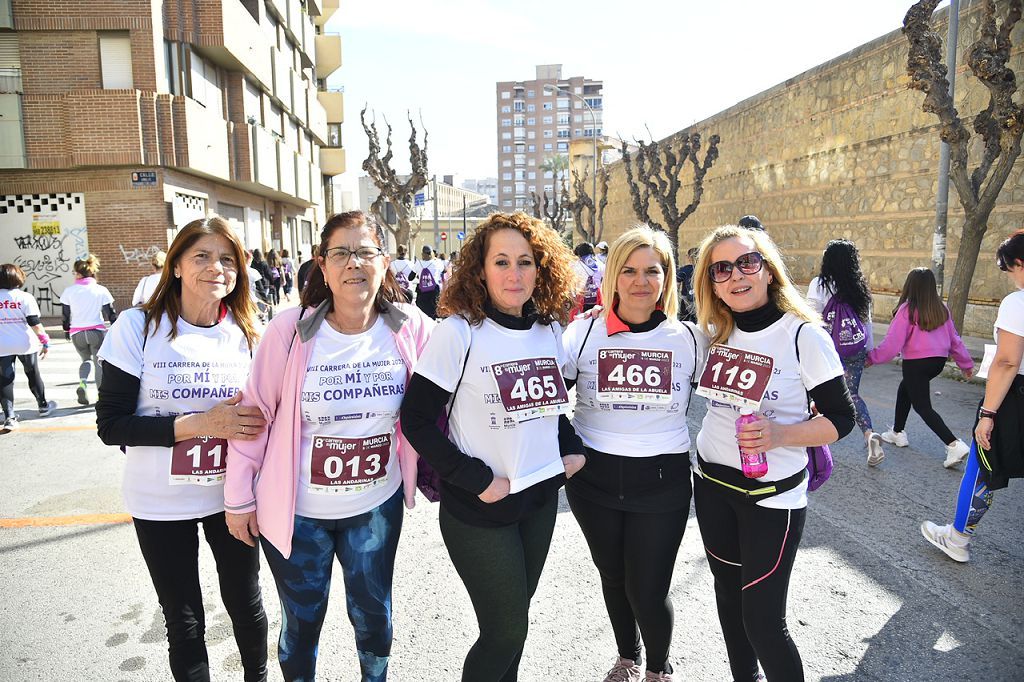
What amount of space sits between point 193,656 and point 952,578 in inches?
151

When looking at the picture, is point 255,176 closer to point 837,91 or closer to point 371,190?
point 837,91

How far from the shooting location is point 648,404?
2.59m

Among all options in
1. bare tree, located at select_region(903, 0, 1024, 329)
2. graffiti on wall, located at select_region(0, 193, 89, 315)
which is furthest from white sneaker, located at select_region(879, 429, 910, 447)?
graffiti on wall, located at select_region(0, 193, 89, 315)

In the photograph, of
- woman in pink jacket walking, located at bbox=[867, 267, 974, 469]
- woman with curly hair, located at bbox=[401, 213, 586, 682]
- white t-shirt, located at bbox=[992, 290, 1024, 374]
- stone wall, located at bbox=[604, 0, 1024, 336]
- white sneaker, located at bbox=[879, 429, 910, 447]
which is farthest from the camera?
stone wall, located at bbox=[604, 0, 1024, 336]

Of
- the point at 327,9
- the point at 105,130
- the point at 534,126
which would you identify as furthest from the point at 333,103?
the point at 534,126

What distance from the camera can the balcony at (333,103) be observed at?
38531 mm

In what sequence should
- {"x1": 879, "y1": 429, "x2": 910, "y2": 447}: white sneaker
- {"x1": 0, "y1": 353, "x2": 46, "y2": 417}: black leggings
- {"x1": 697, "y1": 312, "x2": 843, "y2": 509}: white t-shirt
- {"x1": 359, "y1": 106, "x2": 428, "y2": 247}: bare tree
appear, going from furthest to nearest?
{"x1": 359, "y1": 106, "x2": 428, "y2": 247}: bare tree < {"x1": 0, "y1": 353, "x2": 46, "y2": 417}: black leggings < {"x1": 879, "y1": 429, "x2": 910, "y2": 447}: white sneaker < {"x1": 697, "y1": 312, "x2": 843, "y2": 509}: white t-shirt

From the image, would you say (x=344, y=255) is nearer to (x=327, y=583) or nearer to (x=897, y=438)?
(x=327, y=583)

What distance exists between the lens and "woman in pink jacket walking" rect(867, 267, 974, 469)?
5578 mm

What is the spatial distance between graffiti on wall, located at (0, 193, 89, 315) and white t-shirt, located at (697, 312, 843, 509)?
19405 mm

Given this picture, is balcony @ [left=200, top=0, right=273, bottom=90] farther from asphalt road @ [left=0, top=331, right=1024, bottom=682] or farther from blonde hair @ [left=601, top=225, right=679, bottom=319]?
blonde hair @ [left=601, top=225, right=679, bottom=319]

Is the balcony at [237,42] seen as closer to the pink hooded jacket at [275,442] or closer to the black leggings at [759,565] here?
the pink hooded jacket at [275,442]

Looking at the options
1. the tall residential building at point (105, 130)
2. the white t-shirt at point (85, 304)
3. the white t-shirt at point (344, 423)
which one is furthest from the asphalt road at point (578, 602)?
the tall residential building at point (105, 130)

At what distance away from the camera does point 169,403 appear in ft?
8.01
